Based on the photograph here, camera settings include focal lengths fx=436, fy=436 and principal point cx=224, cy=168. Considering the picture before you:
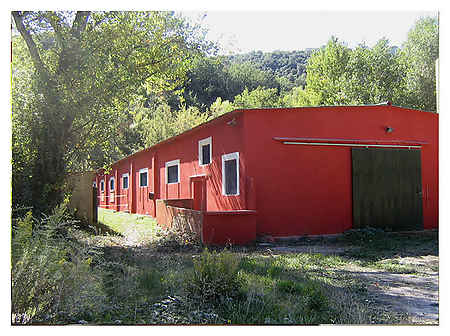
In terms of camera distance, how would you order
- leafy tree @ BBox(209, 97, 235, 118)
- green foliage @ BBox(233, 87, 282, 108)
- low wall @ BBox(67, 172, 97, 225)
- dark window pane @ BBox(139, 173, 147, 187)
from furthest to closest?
green foliage @ BBox(233, 87, 282, 108) < leafy tree @ BBox(209, 97, 235, 118) < dark window pane @ BBox(139, 173, 147, 187) < low wall @ BBox(67, 172, 97, 225)

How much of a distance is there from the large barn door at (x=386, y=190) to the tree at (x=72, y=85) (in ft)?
17.4

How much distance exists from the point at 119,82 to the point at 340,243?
5.25 m

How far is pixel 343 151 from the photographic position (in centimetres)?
968

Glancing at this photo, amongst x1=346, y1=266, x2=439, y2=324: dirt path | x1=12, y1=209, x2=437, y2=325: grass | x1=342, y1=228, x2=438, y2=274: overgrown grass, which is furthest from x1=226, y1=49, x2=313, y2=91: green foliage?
x1=12, y1=209, x2=437, y2=325: grass

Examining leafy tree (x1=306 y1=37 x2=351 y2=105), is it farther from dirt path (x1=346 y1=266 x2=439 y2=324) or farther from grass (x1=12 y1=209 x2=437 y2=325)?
grass (x1=12 y1=209 x2=437 y2=325)

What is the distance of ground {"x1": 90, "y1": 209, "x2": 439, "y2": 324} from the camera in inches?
170

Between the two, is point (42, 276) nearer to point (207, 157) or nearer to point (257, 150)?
point (257, 150)

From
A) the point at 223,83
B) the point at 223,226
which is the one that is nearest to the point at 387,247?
the point at 223,226

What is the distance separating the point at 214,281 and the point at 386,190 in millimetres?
6842

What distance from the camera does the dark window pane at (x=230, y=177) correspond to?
965 centimetres

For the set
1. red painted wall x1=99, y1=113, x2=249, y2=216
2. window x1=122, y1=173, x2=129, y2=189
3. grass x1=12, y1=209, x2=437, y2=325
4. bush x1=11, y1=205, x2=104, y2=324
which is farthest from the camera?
window x1=122, y1=173, x2=129, y2=189

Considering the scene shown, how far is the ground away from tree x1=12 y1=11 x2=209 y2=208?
1.58m

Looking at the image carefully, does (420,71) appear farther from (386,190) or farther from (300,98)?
(300,98)

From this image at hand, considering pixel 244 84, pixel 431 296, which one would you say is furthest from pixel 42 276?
pixel 244 84
